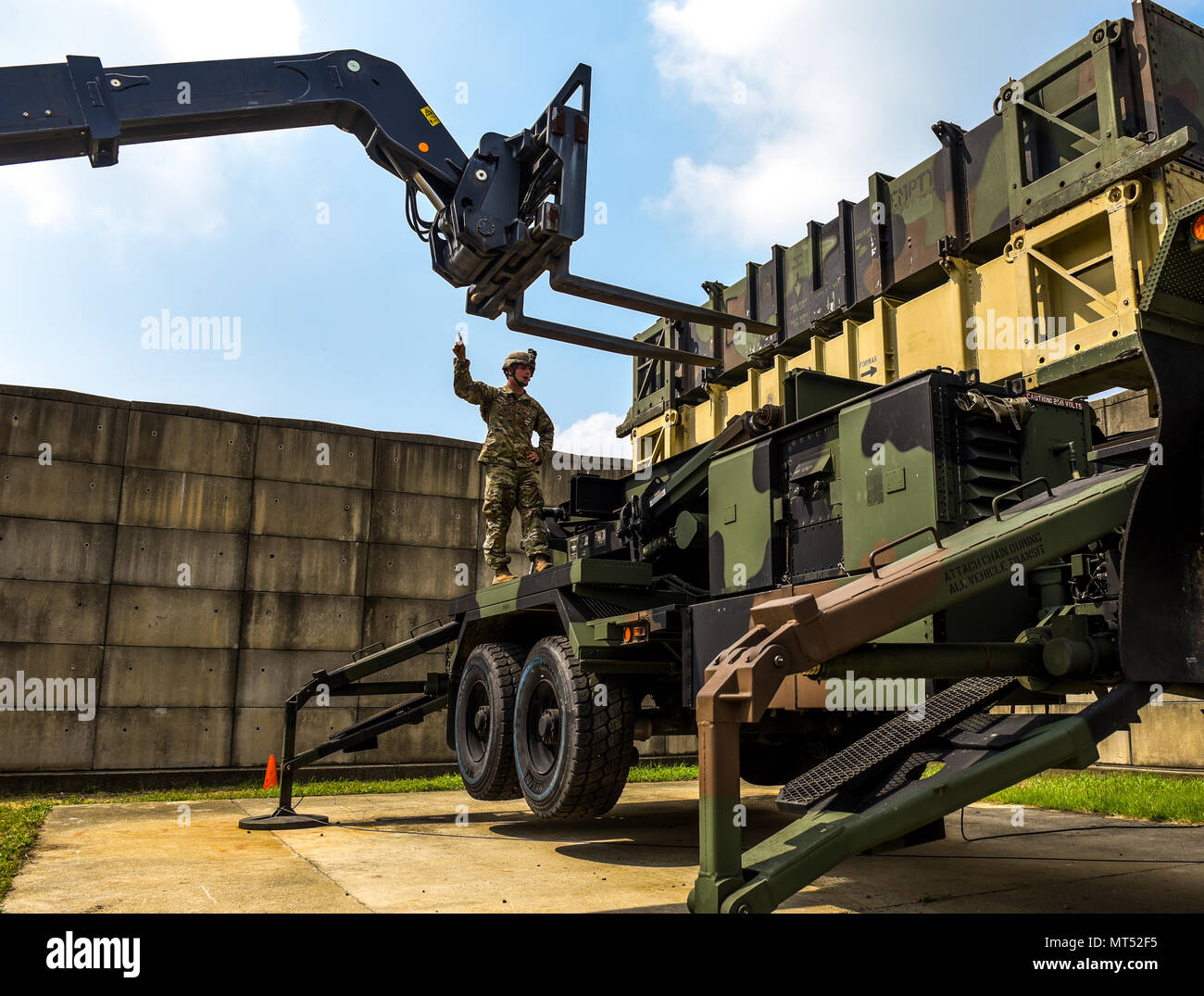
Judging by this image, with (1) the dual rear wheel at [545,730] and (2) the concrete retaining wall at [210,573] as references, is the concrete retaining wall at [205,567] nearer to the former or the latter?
(2) the concrete retaining wall at [210,573]

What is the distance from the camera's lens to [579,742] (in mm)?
5684

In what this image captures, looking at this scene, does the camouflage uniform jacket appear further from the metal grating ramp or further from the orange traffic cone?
the metal grating ramp

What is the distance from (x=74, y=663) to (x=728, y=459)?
6.83 m

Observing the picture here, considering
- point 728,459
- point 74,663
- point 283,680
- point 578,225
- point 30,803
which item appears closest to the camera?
point 728,459

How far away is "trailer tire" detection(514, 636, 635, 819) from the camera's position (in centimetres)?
570

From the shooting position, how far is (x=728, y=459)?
5.56m

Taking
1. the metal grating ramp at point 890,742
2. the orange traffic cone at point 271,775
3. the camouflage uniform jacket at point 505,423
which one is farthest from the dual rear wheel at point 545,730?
the orange traffic cone at point 271,775

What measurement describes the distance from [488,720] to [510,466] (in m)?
1.97

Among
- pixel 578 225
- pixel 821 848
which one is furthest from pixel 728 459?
pixel 821 848

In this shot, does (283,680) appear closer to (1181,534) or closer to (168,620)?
(168,620)

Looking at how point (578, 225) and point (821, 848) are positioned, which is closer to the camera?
point (821, 848)

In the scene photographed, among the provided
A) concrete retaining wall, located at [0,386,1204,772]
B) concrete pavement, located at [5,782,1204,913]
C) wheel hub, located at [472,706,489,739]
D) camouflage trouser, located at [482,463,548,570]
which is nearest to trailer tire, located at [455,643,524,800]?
wheel hub, located at [472,706,489,739]

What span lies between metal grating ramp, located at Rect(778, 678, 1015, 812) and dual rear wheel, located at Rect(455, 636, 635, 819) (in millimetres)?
2049

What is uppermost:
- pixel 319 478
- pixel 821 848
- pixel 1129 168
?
pixel 1129 168
